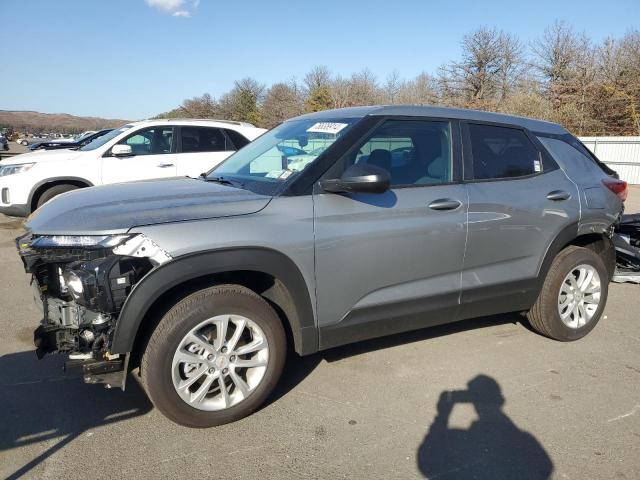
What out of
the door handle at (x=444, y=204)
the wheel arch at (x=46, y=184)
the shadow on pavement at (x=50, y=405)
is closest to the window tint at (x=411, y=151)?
the door handle at (x=444, y=204)

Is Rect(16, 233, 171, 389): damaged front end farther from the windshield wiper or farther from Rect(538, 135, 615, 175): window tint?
Rect(538, 135, 615, 175): window tint

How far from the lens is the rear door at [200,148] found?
858 centimetres

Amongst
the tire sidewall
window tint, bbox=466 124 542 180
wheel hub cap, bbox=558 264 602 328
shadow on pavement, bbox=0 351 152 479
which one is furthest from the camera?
wheel hub cap, bbox=558 264 602 328

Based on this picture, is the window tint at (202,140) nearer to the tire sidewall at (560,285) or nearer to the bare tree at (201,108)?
the tire sidewall at (560,285)

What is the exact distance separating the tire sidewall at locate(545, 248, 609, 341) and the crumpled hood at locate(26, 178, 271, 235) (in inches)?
101

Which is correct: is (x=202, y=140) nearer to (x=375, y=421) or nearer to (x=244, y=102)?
(x=375, y=421)

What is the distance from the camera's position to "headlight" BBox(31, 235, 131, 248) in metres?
2.63

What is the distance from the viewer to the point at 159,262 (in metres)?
2.65

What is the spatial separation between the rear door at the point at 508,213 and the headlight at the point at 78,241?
7.56ft

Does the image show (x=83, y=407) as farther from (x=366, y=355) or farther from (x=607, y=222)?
(x=607, y=222)

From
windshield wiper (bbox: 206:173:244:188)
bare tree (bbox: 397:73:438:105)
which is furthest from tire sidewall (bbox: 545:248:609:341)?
bare tree (bbox: 397:73:438:105)

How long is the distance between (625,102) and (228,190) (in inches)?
1070

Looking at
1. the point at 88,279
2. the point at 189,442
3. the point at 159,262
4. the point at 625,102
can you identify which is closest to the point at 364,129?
the point at 159,262

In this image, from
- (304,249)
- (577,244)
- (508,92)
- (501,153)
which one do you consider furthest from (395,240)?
(508,92)
